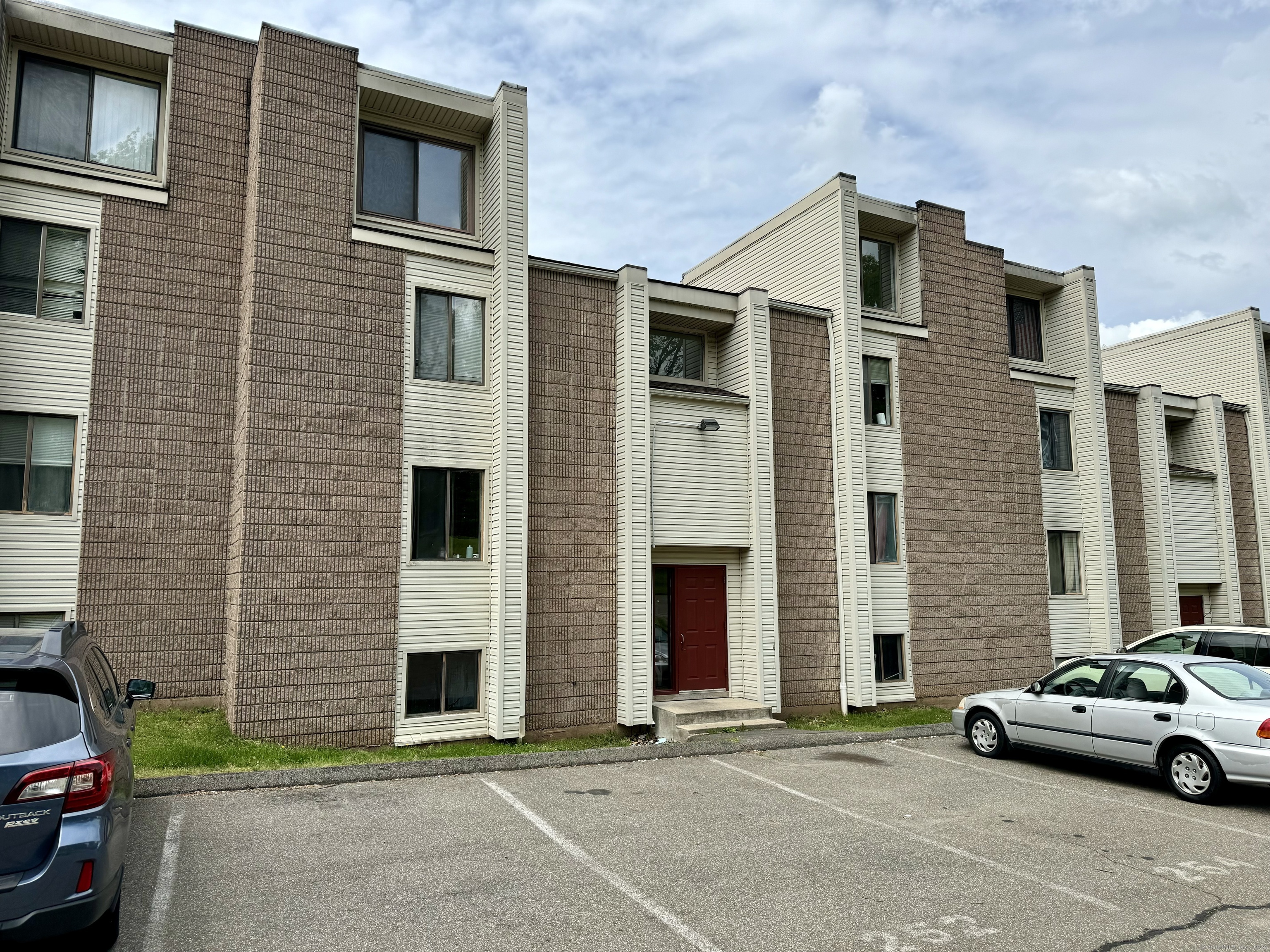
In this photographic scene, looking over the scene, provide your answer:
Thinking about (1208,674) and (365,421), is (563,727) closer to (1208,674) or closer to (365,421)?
(365,421)

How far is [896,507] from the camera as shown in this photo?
16844 mm

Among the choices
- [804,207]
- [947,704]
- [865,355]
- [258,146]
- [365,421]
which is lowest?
[947,704]

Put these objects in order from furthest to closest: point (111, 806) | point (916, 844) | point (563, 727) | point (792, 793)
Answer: point (563, 727)
point (792, 793)
point (916, 844)
point (111, 806)

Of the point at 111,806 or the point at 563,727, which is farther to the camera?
the point at 563,727

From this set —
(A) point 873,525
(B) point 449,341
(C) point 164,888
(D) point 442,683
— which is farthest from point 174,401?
(A) point 873,525

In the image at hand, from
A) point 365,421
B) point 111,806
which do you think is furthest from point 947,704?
point 111,806

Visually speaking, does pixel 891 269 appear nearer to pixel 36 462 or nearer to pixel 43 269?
pixel 43 269

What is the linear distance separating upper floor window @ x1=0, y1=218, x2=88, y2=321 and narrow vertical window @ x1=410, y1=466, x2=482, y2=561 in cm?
517

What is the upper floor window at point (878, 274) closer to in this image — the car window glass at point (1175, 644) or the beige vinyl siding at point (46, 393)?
the car window glass at point (1175, 644)

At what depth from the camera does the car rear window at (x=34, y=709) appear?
449 centimetres

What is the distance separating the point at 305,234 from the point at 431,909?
31.9 ft

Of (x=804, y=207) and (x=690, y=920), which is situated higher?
(x=804, y=207)

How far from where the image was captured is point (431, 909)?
19.4ft

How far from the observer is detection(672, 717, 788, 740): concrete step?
13.0m
